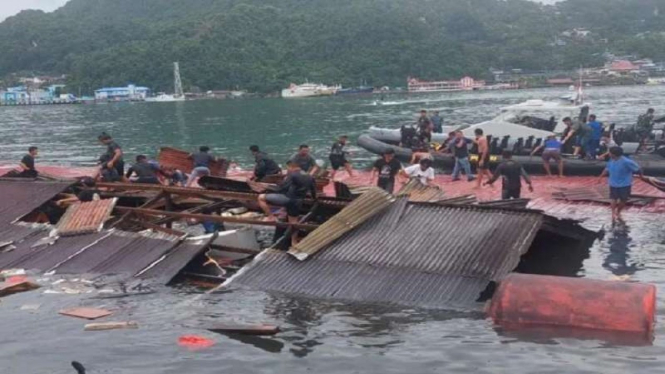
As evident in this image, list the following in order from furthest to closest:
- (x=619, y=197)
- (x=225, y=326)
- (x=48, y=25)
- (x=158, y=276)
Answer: (x=48, y=25) → (x=619, y=197) → (x=158, y=276) → (x=225, y=326)

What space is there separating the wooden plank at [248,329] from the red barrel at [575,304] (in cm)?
291

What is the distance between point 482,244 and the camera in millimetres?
11930

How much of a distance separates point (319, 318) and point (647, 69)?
162972 millimetres

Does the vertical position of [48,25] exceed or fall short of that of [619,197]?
it exceeds it

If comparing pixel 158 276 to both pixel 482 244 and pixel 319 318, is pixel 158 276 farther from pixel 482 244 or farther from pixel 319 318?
pixel 482 244

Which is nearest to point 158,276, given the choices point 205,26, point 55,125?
point 55,125

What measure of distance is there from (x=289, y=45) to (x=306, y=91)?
68.9 ft

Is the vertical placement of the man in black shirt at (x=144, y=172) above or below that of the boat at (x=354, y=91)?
above

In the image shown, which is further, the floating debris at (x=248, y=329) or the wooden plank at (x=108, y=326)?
the wooden plank at (x=108, y=326)

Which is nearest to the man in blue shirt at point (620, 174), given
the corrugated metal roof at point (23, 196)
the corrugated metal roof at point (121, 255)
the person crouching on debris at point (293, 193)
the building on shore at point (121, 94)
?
the person crouching on debris at point (293, 193)

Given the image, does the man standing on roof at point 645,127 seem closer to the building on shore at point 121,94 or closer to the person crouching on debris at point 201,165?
the person crouching on debris at point 201,165

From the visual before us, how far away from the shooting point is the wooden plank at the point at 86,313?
11.3 meters

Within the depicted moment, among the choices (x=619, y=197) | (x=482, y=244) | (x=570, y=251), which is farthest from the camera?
(x=619, y=197)

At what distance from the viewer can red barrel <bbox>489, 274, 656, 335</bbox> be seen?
32.7 ft
